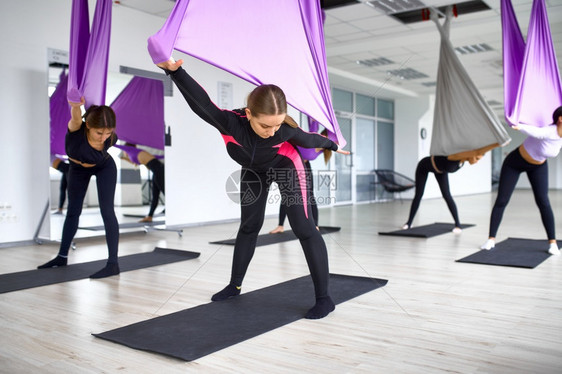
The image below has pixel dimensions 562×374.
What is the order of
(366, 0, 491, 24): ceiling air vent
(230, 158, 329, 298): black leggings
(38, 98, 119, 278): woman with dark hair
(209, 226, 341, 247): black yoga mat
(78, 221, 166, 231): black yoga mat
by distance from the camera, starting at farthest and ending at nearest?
1. (366, 0, 491, 24): ceiling air vent
2. (78, 221, 166, 231): black yoga mat
3. (209, 226, 341, 247): black yoga mat
4. (38, 98, 119, 278): woman with dark hair
5. (230, 158, 329, 298): black leggings

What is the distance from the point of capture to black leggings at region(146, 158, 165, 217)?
5.94 m

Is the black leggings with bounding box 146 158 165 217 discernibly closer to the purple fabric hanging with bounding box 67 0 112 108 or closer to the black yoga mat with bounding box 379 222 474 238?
the purple fabric hanging with bounding box 67 0 112 108

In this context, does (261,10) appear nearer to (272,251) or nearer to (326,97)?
(326,97)

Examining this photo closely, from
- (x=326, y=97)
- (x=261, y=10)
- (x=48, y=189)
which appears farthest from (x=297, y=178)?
(x=48, y=189)

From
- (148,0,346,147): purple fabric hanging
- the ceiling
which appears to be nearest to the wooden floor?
(148,0,346,147): purple fabric hanging

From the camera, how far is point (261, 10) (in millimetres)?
2473

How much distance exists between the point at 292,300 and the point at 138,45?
4.39 metres

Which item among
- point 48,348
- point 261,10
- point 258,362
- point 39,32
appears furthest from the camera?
point 39,32

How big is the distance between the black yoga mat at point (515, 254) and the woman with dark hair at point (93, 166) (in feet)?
8.98

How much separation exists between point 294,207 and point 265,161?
0.91ft

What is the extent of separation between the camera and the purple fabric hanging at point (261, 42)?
206 centimetres

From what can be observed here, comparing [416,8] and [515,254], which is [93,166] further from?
[416,8]

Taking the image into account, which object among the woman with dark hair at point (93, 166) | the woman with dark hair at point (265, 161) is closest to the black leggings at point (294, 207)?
the woman with dark hair at point (265, 161)

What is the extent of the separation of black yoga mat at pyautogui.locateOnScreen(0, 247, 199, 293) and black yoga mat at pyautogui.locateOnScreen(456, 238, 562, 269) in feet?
7.88
